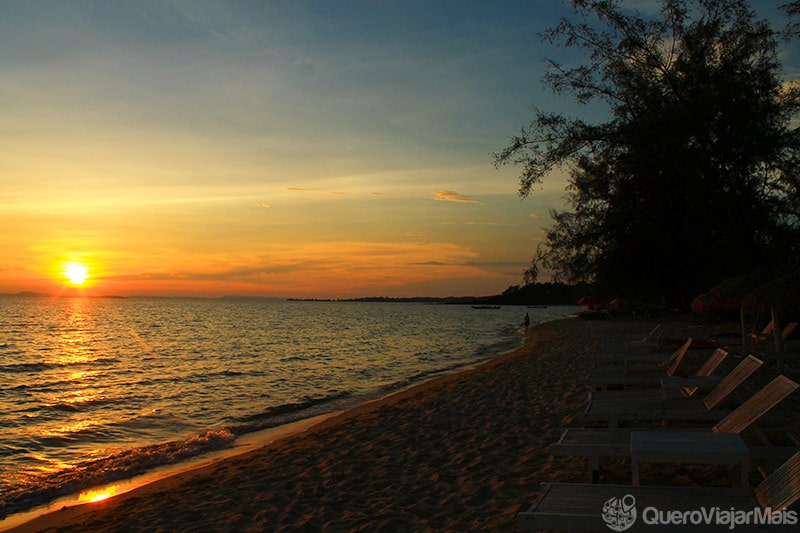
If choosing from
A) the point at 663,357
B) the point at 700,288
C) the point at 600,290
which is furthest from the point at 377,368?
the point at 663,357

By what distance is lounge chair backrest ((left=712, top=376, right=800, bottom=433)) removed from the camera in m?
4.41

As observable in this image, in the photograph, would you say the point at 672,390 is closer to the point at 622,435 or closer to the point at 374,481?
the point at 622,435

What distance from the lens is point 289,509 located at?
18.8 feet

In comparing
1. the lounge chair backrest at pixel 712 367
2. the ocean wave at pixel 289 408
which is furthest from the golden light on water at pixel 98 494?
the lounge chair backrest at pixel 712 367

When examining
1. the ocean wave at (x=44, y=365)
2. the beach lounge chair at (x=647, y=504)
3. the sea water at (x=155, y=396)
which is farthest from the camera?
the ocean wave at (x=44, y=365)

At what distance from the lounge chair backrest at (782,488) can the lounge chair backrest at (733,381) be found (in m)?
2.87

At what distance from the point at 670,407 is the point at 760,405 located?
1584 millimetres

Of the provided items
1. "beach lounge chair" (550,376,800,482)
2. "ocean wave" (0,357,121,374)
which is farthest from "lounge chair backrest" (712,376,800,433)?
"ocean wave" (0,357,121,374)

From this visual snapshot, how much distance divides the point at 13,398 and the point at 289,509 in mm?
13725

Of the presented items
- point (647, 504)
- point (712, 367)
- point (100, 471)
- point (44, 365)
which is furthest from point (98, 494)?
point (44, 365)

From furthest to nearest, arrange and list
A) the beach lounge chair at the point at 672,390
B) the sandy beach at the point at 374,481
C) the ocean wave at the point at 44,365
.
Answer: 1. the ocean wave at the point at 44,365
2. the beach lounge chair at the point at 672,390
3. the sandy beach at the point at 374,481

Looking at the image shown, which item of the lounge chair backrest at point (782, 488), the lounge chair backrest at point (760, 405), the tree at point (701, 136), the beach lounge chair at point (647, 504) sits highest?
the tree at point (701, 136)

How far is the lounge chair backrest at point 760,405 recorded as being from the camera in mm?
4406

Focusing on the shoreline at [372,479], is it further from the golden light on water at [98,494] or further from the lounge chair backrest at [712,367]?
the lounge chair backrest at [712,367]
